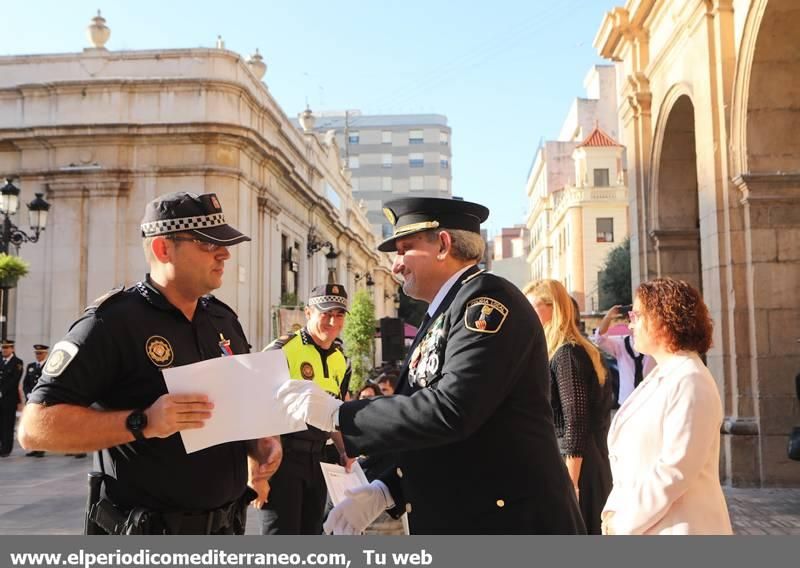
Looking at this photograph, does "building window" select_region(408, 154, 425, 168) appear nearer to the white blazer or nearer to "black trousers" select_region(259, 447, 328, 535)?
"black trousers" select_region(259, 447, 328, 535)

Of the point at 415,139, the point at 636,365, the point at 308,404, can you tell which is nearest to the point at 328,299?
the point at 636,365

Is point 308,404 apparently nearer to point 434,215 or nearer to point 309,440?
point 434,215

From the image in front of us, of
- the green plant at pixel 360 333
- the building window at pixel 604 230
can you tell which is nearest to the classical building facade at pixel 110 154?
the green plant at pixel 360 333

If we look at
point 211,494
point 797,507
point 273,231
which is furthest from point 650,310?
point 273,231

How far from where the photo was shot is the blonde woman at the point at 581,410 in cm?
487

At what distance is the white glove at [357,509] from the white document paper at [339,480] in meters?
0.06

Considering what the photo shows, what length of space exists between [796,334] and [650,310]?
7.37 meters

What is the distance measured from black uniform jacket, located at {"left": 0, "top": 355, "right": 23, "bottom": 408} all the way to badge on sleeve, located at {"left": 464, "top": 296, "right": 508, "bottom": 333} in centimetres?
1521

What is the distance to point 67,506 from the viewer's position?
9539mm

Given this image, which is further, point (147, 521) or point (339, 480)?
point (339, 480)

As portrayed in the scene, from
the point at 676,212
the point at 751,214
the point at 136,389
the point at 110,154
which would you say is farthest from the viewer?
the point at 110,154

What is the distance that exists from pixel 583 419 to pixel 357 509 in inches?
87.5

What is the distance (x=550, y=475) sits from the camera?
9.10 ft

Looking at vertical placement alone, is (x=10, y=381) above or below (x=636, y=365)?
below
